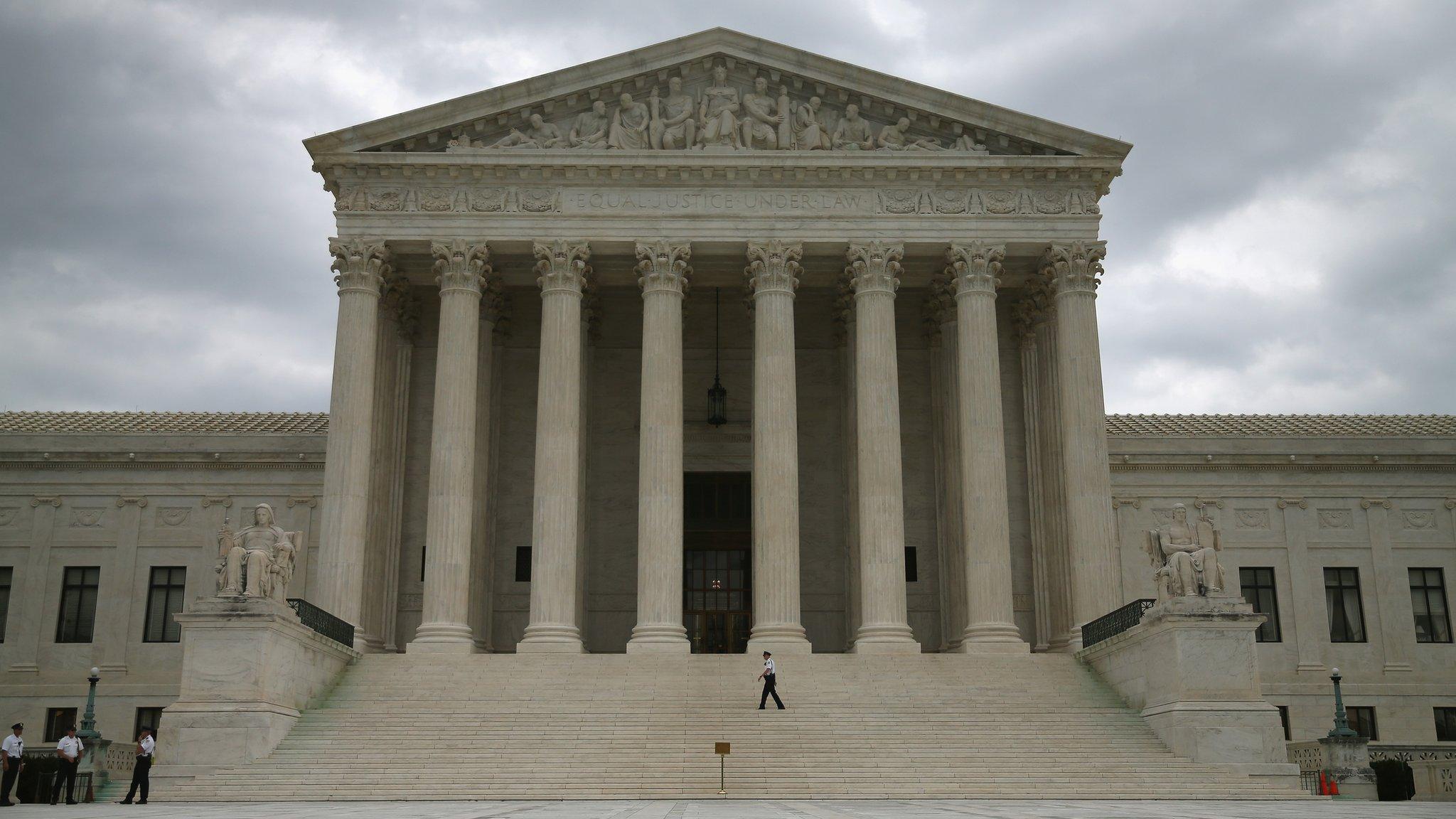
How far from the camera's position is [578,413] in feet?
129

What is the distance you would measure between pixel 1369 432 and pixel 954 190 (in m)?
19.2

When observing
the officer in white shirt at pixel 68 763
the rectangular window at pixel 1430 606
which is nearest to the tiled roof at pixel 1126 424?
the rectangular window at pixel 1430 606

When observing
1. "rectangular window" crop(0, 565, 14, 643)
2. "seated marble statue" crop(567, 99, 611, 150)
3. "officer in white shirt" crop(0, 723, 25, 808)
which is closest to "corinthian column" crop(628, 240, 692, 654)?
"seated marble statue" crop(567, 99, 611, 150)

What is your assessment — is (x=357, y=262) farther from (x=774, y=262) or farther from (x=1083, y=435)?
(x=1083, y=435)

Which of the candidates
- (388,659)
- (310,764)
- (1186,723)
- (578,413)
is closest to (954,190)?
(578,413)

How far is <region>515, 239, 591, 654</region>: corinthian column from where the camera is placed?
36625 mm

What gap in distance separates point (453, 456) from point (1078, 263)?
18.8 m

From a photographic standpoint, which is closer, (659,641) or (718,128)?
(659,641)

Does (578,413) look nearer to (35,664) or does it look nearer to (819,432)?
(819,432)

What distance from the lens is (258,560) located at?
30031 mm

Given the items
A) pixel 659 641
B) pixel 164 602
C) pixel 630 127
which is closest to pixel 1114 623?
pixel 659 641

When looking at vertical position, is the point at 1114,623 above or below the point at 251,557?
below

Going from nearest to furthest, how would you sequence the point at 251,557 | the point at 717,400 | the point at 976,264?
the point at 251,557, the point at 976,264, the point at 717,400

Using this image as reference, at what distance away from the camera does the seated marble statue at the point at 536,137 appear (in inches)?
1551
